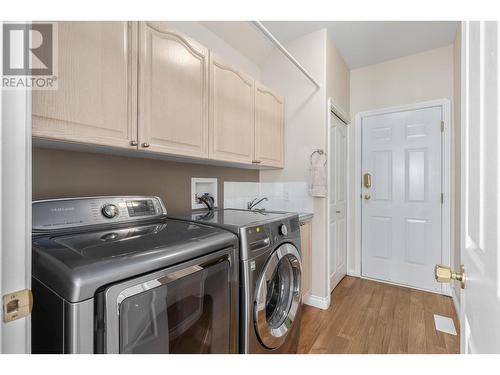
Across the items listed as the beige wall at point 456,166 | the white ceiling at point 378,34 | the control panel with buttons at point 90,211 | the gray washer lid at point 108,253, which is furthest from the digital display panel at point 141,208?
the beige wall at point 456,166

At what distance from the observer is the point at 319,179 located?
2.22 metres

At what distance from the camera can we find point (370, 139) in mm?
2934

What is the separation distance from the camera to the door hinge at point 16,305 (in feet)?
1.39

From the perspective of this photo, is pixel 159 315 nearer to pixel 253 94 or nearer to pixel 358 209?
pixel 253 94

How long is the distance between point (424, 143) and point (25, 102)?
3.28 meters

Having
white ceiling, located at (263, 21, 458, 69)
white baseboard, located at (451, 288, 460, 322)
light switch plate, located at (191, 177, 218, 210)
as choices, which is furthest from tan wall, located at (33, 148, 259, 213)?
white baseboard, located at (451, 288, 460, 322)

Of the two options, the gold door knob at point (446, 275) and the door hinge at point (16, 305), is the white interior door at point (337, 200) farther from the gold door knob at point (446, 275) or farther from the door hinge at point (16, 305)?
the door hinge at point (16, 305)

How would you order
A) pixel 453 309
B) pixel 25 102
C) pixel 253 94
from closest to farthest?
pixel 25 102, pixel 253 94, pixel 453 309

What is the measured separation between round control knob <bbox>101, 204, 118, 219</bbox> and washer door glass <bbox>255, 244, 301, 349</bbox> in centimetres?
84

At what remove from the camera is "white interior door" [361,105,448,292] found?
8.46 ft

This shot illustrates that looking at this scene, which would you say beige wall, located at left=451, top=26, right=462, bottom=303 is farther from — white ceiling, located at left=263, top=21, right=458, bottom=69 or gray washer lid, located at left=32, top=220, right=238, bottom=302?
gray washer lid, located at left=32, top=220, right=238, bottom=302

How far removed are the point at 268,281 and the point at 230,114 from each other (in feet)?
4.05

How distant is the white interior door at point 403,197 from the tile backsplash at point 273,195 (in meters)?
1.07
